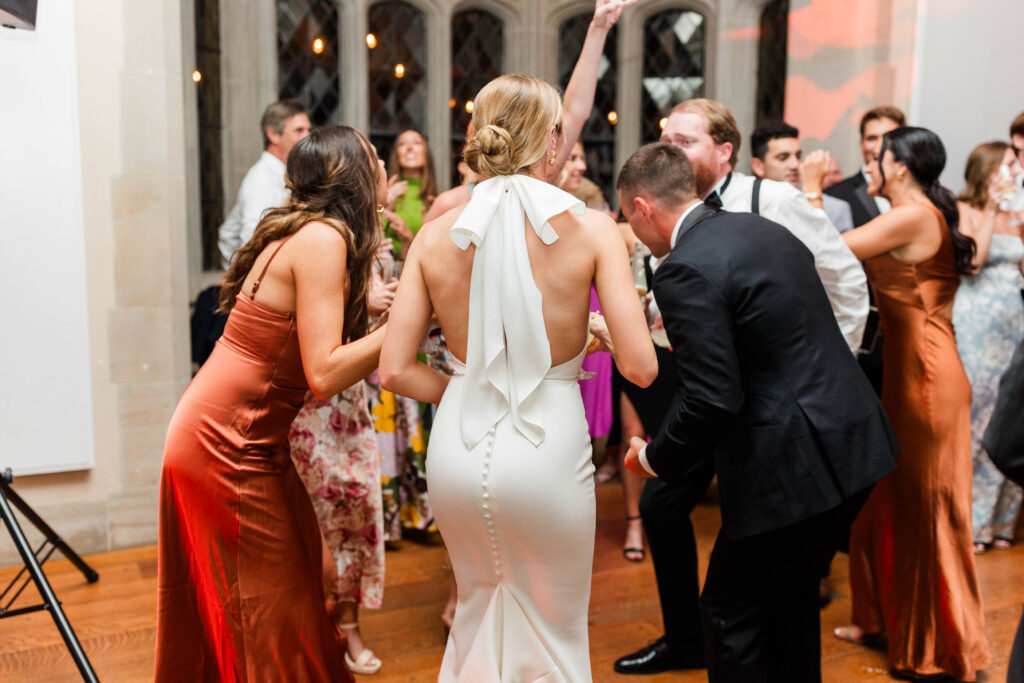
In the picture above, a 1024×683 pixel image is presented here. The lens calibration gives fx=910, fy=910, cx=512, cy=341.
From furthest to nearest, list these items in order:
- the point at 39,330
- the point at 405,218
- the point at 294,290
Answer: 1. the point at 405,218
2. the point at 39,330
3. the point at 294,290

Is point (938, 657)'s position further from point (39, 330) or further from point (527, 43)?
point (527, 43)

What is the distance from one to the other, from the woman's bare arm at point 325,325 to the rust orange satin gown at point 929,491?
1.85 metres

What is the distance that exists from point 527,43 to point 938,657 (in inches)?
207

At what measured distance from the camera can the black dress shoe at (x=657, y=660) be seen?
304 cm

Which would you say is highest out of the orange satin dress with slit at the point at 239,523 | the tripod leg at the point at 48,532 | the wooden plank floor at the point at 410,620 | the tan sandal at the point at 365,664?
the orange satin dress with slit at the point at 239,523

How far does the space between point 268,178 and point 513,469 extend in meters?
3.20

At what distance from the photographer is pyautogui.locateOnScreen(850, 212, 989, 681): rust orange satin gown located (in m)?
2.96

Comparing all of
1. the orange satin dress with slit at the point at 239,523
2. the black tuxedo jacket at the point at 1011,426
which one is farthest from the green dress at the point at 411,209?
the black tuxedo jacket at the point at 1011,426

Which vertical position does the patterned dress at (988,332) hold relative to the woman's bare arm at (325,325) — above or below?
below

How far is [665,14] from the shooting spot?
7.18 metres

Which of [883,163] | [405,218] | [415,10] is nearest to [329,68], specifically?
[415,10]

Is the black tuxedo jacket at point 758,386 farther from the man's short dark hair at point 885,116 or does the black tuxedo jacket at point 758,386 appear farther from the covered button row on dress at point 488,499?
the man's short dark hair at point 885,116

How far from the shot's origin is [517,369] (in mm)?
1904

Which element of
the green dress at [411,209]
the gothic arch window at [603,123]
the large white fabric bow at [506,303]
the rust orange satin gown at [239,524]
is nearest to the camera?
the large white fabric bow at [506,303]
